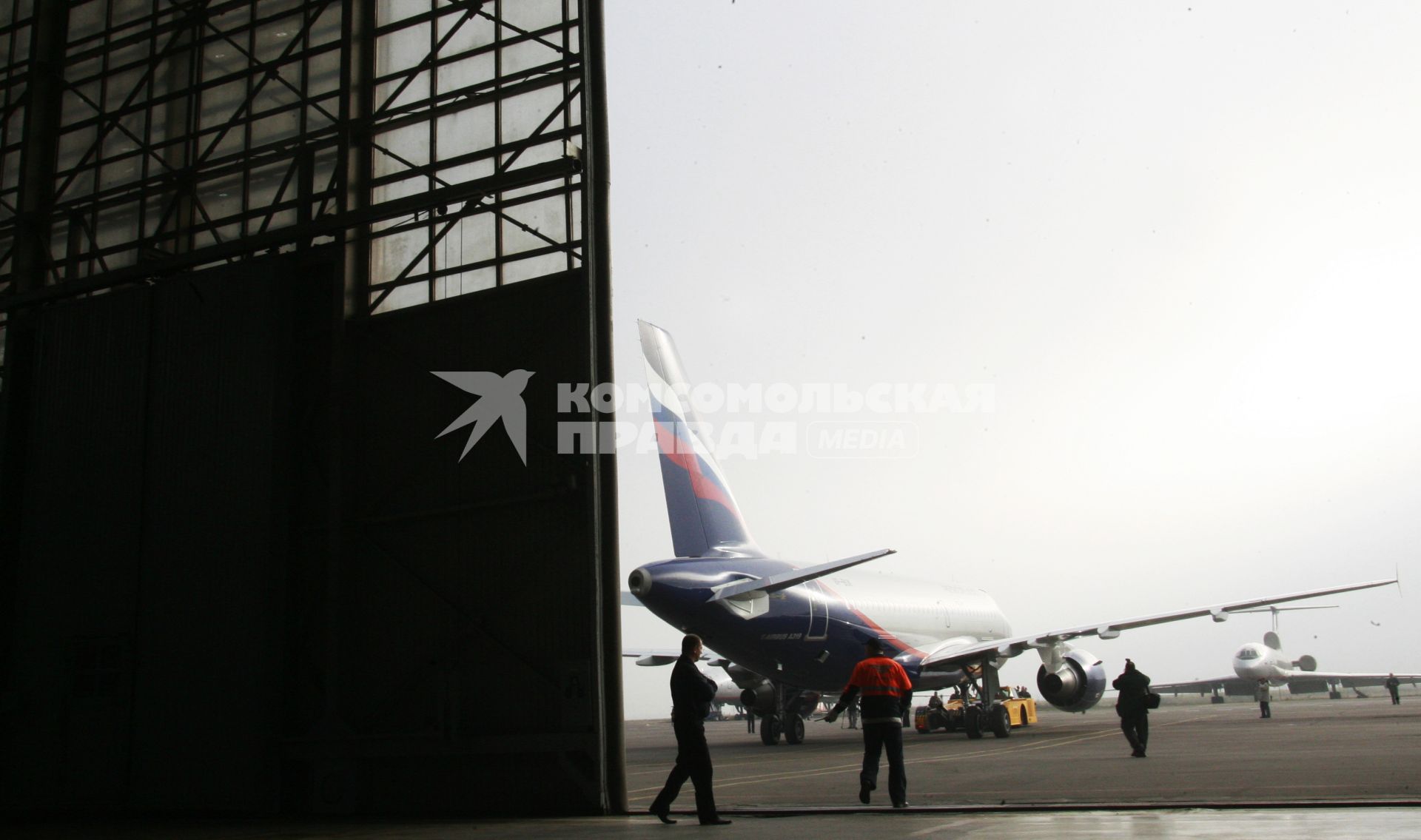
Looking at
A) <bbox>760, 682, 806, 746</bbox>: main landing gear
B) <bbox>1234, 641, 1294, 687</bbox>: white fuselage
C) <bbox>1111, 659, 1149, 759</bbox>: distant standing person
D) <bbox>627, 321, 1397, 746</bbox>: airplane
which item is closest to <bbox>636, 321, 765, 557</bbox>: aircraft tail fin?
<bbox>627, 321, 1397, 746</bbox>: airplane

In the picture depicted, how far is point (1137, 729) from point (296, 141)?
13118mm

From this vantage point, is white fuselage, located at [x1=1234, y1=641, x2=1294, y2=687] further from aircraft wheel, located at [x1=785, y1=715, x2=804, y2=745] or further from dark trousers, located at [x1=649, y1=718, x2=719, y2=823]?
dark trousers, located at [x1=649, y1=718, x2=719, y2=823]

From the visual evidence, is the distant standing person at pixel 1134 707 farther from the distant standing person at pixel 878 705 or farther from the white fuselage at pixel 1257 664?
the white fuselage at pixel 1257 664

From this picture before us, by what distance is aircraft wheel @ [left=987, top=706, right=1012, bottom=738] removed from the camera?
23.5m

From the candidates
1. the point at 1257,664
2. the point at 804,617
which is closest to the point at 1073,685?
the point at 804,617

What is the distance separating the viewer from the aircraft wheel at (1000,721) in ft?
77.2

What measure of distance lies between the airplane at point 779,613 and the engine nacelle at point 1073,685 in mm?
22

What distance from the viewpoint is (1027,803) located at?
336 inches

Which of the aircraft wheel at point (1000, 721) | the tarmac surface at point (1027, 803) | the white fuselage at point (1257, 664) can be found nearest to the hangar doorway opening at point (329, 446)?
the tarmac surface at point (1027, 803)

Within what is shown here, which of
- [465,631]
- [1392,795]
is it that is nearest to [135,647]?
[465,631]

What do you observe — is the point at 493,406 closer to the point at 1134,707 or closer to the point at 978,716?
the point at 1134,707

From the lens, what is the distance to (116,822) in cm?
1098

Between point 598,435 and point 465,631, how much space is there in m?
2.40

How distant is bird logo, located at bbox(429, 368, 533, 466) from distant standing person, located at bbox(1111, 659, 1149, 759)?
8.93 meters
